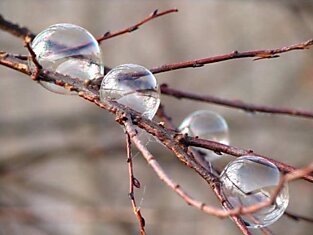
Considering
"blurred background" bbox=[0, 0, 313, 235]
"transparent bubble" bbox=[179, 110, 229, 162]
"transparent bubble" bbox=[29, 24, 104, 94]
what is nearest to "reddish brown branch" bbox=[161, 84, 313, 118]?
"transparent bubble" bbox=[179, 110, 229, 162]

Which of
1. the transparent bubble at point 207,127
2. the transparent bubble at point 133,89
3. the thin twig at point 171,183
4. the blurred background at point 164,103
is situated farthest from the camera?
the blurred background at point 164,103

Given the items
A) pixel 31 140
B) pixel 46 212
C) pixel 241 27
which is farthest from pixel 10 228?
pixel 241 27

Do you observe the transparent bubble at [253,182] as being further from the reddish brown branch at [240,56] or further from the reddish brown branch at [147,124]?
the reddish brown branch at [240,56]

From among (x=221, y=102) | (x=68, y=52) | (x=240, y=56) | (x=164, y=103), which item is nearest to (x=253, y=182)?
(x=240, y=56)

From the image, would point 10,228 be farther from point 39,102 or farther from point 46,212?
point 39,102

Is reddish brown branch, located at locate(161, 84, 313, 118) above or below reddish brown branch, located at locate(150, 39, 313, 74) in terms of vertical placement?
above

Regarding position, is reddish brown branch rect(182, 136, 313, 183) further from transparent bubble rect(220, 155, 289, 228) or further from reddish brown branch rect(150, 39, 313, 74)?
reddish brown branch rect(150, 39, 313, 74)

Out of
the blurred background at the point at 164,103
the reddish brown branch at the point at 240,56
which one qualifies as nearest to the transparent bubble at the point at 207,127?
the reddish brown branch at the point at 240,56
